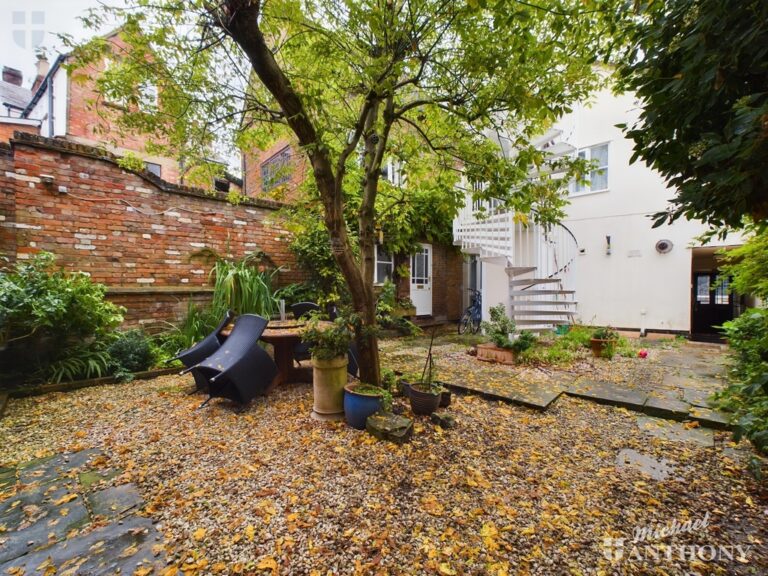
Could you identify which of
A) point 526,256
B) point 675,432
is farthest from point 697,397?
point 526,256

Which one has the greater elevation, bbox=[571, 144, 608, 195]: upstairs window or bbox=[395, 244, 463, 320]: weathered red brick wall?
bbox=[571, 144, 608, 195]: upstairs window

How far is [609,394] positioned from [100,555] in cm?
396

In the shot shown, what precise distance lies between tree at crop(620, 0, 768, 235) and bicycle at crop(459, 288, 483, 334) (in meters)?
6.68

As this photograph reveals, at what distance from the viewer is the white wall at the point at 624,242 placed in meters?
7.16

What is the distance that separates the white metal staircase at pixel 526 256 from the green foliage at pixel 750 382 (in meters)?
2.02

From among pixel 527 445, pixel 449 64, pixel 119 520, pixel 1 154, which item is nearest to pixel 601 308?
pixel 527 445

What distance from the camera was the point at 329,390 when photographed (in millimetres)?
2777

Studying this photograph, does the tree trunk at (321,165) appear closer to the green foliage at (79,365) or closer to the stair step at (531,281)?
the green foliage at (79,365)

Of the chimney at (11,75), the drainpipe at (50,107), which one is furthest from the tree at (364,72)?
the chimney at (11,75)

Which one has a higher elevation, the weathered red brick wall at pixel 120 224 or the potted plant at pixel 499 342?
the weathered red brick wall at pixel 120 224

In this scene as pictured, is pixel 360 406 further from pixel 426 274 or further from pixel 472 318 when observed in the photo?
pixel 426 274

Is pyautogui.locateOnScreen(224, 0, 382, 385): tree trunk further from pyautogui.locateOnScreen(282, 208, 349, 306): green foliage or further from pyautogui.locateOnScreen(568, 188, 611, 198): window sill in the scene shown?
pyautogui.locateOnScreen(568, 188, 611, 198): window sill

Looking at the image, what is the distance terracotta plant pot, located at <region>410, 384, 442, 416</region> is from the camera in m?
2.75

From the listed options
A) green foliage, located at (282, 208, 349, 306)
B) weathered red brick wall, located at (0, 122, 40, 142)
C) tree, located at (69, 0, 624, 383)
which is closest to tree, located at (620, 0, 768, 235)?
tree, located at (69, 0, 624, 383)
